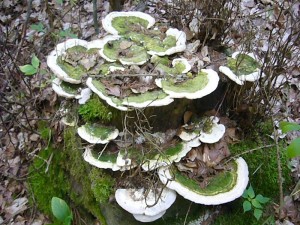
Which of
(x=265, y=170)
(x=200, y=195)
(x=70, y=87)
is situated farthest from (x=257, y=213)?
(x=70, y=87)

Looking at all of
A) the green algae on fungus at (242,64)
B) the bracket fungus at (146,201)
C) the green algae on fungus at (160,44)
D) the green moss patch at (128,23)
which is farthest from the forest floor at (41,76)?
the bracket fungus at (146,201)

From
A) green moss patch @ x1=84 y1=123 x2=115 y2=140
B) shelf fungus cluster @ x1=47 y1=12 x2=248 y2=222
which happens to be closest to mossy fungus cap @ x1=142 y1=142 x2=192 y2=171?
shelf fungus cluster @ x1=47 y1=12 x2=248 y2=222

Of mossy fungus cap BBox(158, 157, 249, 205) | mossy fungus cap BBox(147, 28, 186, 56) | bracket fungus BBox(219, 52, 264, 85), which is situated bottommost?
mossy fungus cap BBox(158, 157, 249, 205)

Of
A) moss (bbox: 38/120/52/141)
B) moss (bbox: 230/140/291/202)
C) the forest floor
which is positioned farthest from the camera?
moss (bbox: 38/120/52/141)

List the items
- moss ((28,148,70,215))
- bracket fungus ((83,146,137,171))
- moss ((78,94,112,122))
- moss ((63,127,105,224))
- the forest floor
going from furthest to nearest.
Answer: moss ((28,148,70,215)), the forest floor, moss ((63,127,105,224)), moss ((78,94,112,122)), bracket fungus ((83,146,137,171))

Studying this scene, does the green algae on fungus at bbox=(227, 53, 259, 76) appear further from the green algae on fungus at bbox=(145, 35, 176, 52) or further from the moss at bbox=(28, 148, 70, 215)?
the moss at bbox=(28, 148, 70, 215)

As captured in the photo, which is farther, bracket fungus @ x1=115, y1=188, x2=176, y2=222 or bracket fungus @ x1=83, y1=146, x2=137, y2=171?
bracket fungus @ x1=83, y1=146, x2=137, y2=171

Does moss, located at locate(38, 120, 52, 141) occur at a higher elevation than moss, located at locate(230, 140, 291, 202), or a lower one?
lower

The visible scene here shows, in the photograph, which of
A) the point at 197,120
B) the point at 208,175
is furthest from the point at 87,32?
the point at 208,175
